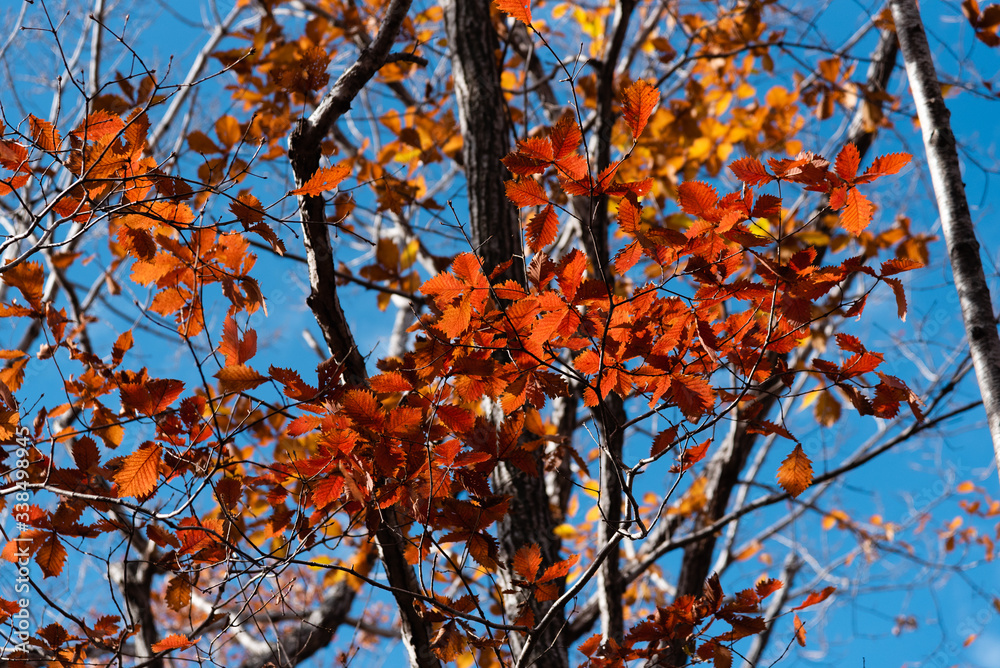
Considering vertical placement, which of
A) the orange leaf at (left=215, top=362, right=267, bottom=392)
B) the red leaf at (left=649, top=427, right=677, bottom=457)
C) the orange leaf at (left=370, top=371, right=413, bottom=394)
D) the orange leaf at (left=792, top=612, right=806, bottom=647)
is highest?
the orange leaf at (left=215, top=362, right=267, bottom=392)

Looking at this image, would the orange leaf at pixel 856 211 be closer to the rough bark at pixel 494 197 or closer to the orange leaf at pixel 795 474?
the orange leaf at pixel 795 474

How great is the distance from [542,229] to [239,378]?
707 millimetres

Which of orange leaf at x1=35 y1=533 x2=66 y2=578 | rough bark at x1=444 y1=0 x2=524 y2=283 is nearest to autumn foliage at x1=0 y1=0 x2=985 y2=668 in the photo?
orange leaf at x1=35 y1=533 x2=66 y2=578

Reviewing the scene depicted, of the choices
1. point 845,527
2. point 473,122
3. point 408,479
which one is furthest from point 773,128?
point 408,479

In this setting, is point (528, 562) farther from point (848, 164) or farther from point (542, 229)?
point (848, 164)

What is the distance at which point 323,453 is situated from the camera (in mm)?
1326

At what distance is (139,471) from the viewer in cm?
138

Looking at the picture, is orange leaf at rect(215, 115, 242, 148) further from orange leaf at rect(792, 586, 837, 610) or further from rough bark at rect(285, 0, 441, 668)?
orange leaf at rect(792, 586, 837, 610)

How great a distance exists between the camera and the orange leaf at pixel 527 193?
3.75 ft

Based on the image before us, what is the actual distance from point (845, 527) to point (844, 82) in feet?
9.09

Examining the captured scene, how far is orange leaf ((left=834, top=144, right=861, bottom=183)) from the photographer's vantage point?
1.19 m

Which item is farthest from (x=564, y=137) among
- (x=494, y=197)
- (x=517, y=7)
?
(x=494, y=197)

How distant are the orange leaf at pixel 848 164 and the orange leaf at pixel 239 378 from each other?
1222mm

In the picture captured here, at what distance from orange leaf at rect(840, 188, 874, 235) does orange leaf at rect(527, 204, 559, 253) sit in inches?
21.5
